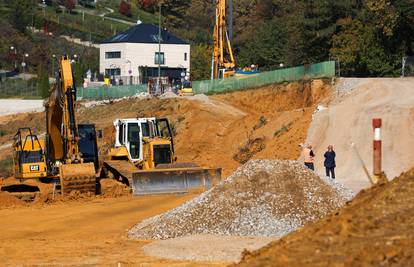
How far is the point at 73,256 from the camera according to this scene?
63.8 ft

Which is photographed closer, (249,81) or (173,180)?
(173,180)

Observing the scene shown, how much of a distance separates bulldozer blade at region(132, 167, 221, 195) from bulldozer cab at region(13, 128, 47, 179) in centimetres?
402

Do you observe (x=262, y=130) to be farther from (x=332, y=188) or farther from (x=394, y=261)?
(x=394, y=261)

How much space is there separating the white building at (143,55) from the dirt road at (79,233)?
7330cm

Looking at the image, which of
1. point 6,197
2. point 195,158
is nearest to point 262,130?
point 195,158

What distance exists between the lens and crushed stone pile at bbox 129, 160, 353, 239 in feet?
69.3

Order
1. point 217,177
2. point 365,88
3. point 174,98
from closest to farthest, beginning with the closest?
point 217,177, point 365,88, point 174,98

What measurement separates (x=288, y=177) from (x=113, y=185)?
1038cm

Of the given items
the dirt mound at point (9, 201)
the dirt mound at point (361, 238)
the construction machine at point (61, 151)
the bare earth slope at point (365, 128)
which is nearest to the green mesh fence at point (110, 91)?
the bare earth slope at point (365, 128)

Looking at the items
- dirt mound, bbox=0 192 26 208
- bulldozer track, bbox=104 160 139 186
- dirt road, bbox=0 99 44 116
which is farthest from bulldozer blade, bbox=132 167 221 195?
dirt road, bbox=0 99 44 116

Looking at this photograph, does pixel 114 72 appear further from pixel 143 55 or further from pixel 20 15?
pixel 20 15

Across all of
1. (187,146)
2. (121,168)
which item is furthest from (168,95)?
(121,168)

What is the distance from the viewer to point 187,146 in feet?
158

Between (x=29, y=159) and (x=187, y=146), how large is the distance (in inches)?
669
